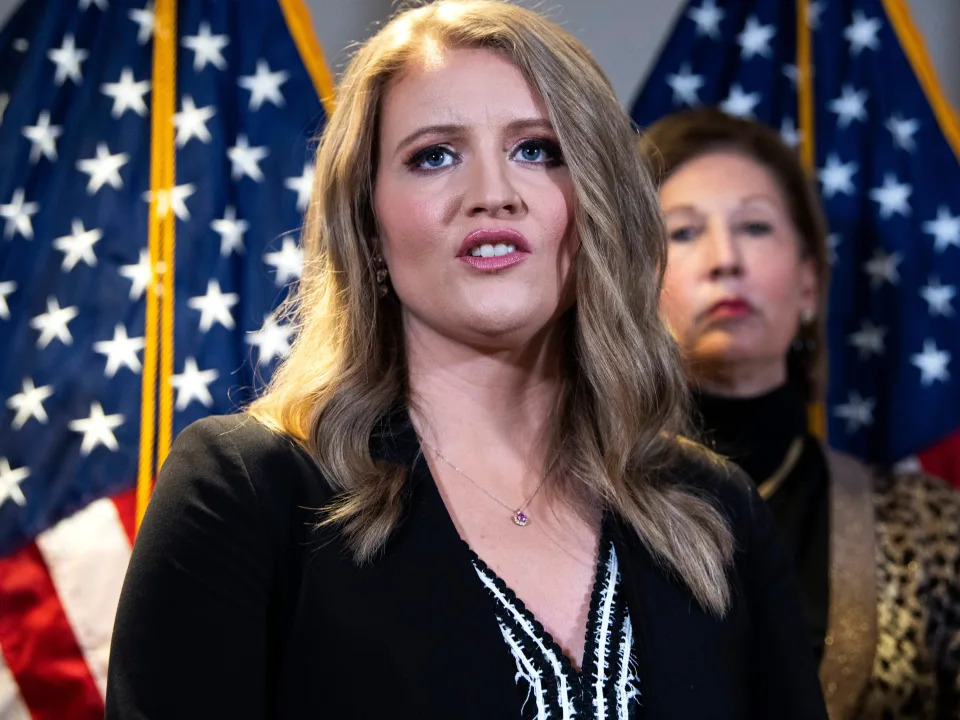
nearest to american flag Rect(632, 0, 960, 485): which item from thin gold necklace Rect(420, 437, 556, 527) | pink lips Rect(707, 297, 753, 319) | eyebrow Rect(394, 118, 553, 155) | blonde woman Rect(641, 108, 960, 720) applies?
blonde woman Rect(641, 108, 960, 720)

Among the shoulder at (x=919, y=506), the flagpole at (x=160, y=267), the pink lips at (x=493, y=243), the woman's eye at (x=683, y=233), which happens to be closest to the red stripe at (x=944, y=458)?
the shoulder at (x=919, y=506)

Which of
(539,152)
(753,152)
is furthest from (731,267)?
(539,152)

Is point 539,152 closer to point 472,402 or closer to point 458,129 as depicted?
point 458,129

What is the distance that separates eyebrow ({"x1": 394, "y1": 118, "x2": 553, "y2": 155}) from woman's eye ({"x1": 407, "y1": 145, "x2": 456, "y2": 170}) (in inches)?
0.7

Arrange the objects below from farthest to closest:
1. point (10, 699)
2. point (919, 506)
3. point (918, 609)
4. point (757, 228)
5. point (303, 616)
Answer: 1. point (757, 228)
2. point (919, 506)
3. point (918, 609)
4. point (10, 699)
5. point (303, 616)

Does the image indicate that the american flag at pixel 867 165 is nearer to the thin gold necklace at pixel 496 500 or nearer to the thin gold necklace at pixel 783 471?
the thin gold necklace at pixel 783 471

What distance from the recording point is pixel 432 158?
55.4 inches

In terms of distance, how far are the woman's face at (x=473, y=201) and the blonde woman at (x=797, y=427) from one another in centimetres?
64

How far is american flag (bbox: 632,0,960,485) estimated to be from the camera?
2439 mm

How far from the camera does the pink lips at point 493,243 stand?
134 cm

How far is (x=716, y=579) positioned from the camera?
1435mm

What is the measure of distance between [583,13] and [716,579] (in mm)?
1559

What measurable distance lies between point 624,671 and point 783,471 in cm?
93

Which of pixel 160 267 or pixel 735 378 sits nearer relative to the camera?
pixel 160 267
